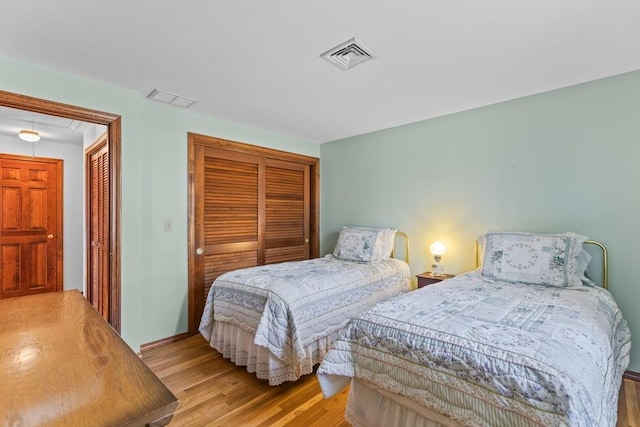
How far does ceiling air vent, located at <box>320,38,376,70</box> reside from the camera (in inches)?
77.6

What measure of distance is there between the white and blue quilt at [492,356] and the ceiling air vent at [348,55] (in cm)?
161

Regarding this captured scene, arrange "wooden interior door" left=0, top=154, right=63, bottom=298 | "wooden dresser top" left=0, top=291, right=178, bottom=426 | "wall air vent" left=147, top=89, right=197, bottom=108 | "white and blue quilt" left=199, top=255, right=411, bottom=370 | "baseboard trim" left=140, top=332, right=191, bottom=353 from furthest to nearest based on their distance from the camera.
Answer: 1. "wooden interior door" left=0, top=154, right=63, bottom=298
2. "baseboard trim" left=140, top=332, right=191, bottom=353
3. "wall air vent" left=147, top=89, right=197, bottom=108
4. "white and blue quilt" left=199, top=255, right=411, bottom=370
5. "wooden dresser top" left=0, top=291, right=178, bottom=426

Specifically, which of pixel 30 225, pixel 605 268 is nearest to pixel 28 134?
pixel 30 225

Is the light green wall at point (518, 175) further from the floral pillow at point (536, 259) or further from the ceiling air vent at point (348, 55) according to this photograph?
the ceiling air vent at point (348, 55)

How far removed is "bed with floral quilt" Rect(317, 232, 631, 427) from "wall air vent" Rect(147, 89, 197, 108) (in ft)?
7.96

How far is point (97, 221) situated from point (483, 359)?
148 inches

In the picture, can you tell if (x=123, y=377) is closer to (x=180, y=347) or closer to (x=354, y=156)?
(x=180, y=347)

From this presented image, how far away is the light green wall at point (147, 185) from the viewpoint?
2.33 m

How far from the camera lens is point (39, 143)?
4.36 m

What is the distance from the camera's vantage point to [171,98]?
2.83 metres

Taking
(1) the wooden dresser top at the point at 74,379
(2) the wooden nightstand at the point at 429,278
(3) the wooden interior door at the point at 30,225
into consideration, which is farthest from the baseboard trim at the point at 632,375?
(3) the wooden interior door at the point at 30,225

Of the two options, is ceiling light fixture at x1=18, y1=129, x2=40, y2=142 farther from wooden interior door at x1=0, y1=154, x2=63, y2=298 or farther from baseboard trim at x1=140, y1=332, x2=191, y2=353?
baseboard trim at x1=140, y1=332, x2=191, y2=353

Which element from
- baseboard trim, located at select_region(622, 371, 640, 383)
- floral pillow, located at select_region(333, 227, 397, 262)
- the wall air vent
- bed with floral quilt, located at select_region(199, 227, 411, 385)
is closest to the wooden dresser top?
bed with floral quilt, located at select_region(199, 227, 411, 385)

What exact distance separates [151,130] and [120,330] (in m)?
1.78
